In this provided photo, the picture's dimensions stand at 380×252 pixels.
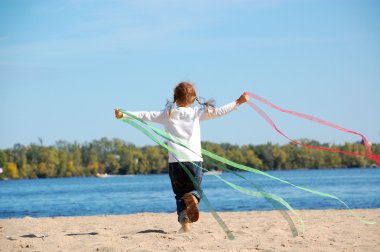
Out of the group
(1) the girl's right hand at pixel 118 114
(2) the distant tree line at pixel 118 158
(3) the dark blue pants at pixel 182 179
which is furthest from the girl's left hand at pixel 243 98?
(2) the distant tree line at pixel 118 158

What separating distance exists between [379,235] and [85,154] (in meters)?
103

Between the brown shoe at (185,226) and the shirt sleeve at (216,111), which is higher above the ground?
the shirt sleeve at (216,111)

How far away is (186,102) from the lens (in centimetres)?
723

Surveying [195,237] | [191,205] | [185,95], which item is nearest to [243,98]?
[185,95]

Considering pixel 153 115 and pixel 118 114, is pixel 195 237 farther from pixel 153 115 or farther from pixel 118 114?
pixel 118 114

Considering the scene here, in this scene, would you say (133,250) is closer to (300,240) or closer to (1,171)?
(300,240)

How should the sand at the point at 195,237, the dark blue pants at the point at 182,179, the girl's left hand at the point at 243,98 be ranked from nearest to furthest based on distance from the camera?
the sand at the point at 195,237 → the girl's left hand at the point at 243,98 → the dark blue pants at the point at 182,179

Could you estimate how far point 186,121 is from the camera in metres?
7.15

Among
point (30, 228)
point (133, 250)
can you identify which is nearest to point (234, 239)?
point (133, 250)

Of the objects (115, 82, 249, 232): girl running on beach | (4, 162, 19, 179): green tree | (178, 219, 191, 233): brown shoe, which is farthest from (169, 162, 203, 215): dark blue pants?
(4, 162, 19, 179): green tree

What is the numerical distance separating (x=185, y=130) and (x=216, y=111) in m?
0.40

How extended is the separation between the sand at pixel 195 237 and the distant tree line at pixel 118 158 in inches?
3238

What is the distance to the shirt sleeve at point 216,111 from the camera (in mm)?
7055

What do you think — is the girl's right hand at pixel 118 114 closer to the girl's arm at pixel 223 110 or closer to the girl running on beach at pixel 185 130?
the girl running on beach at pixel 185 130
